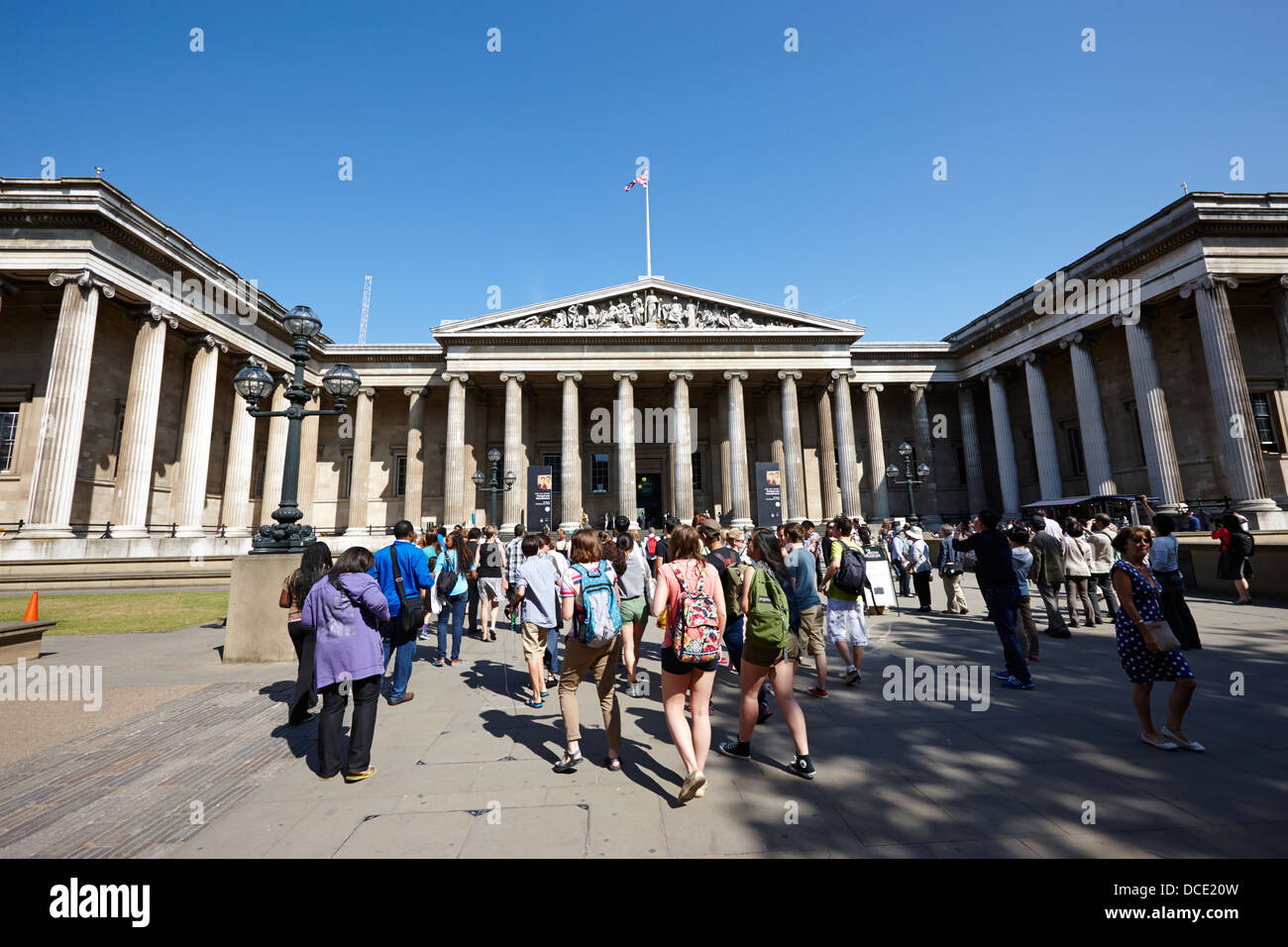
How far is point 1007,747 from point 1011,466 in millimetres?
29863

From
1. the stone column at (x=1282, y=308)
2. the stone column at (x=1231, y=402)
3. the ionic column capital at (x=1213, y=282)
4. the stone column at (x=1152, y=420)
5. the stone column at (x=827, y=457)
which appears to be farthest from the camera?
the stone column at (x=827, y=457)

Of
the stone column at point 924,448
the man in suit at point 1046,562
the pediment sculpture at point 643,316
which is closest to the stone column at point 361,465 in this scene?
the pediment sculpture at point 643,316

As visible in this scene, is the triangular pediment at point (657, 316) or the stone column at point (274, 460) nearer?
the stone column at point (274, 460)

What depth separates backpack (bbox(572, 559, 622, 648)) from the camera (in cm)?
438

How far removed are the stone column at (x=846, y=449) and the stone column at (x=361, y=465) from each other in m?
27.3

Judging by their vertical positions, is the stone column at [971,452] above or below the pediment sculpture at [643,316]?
below

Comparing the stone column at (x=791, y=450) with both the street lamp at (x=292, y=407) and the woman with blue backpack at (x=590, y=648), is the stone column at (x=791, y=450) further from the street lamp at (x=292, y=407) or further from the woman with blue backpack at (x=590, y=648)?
the woman with blue backpack at (x=590, y=648)

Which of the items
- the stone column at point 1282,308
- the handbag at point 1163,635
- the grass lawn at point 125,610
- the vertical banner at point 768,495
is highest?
the stone column at point 1282,308

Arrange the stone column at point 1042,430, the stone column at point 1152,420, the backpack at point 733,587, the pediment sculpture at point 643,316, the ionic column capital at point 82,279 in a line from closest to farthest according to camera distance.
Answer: the backpack at point 733,587 < the ionic column capital at point 82,279 < the stone column at point 1152,420 < the stone column at point 1042,430 < the pediment sculpture at point 643,316

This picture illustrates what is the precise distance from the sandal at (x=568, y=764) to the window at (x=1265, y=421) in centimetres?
3287

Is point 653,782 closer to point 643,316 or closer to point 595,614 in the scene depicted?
point 595,614

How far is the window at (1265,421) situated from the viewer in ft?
73.8
